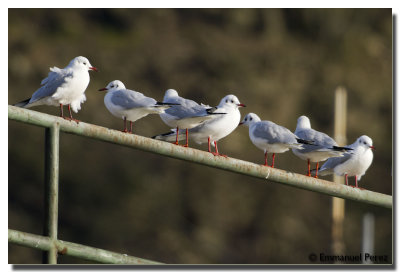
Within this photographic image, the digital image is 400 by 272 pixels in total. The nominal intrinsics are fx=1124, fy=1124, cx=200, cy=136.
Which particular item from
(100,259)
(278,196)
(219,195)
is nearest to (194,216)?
(219,195)

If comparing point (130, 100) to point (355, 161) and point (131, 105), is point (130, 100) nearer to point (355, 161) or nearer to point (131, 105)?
point (131, 105)

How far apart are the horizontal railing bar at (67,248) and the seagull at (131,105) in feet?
7.02

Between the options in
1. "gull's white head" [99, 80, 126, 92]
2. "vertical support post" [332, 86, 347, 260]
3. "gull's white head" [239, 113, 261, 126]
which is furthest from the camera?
"vertical support post" [332, 86, 347, 260]

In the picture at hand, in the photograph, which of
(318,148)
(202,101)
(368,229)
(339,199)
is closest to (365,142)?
(318,148)

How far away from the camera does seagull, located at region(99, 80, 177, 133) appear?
6512mm

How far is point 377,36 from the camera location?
1861cm

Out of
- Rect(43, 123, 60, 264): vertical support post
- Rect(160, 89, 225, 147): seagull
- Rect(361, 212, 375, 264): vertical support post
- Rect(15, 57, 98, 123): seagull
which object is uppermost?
Rect(361, 212, 375, 264): vertical support post

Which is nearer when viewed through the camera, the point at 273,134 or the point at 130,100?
the point at 130,100

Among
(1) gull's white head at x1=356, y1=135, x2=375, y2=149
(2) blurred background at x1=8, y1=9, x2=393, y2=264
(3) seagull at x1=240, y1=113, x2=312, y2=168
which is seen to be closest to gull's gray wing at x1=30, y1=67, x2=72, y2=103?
(3) seagull at x1=240, y1=113, x2=312, y2=168

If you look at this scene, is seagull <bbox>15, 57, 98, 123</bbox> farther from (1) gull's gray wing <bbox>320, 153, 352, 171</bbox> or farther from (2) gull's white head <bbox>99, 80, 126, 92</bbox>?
(1) gull's gray wing <bbox>320, 153, 352, 171</bbox>

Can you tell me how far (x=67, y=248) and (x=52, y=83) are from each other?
8.49ft

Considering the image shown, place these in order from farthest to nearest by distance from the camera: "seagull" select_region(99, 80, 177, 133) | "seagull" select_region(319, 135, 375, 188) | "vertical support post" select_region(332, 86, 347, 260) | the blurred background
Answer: the blurred background, "vertical support post" select_region(332, 86, 347, 260), "seagull" select_region(319, 135, 375, 188), "seagull" select_region(99, 80, 177, 133)

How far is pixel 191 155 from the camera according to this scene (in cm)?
475

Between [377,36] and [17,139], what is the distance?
613cm
